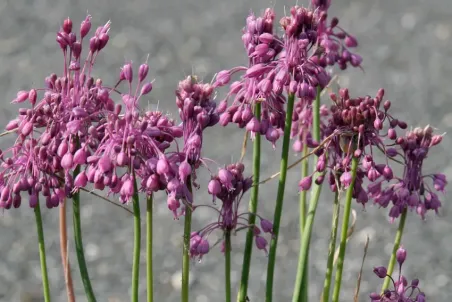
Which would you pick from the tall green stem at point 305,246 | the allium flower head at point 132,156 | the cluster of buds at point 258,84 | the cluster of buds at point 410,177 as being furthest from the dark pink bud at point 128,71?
the cluster of buds at point 410,177

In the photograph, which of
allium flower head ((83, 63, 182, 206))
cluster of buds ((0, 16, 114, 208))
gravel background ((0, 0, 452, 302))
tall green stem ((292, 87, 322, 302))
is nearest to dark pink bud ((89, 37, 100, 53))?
cluster of buds ((0, 16, 114, 208))

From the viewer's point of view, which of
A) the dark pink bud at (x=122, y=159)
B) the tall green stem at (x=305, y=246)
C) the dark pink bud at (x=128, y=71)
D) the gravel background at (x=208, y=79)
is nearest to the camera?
the dark pink bud at (x=122, y=159)

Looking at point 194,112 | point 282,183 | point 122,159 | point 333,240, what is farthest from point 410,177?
point 122,159

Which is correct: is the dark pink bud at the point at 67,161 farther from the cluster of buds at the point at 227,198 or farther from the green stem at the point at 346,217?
the green stem at the point at 346,217

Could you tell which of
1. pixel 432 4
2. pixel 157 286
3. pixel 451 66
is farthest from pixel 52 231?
pixel 432 4

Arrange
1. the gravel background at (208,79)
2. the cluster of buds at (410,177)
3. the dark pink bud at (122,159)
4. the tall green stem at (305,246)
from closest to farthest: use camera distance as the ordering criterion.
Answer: the dark pink bud at (122,159), the tall green stem at (305,246), the cluster of buds at (410,177), the gravel background at (208,79)

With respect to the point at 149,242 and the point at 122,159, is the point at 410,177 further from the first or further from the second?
the point at 122,159

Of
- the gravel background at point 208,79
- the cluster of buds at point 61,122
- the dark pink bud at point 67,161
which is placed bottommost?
the dark pink bud at point 67,161

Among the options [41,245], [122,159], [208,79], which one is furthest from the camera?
[208,79]
